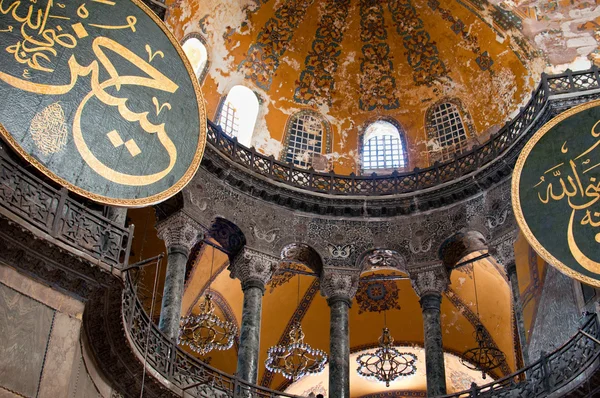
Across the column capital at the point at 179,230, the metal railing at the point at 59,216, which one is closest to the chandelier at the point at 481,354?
the column capital at the point at 179,230

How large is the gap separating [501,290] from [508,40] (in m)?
5.18

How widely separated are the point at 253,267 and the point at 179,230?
1478mm

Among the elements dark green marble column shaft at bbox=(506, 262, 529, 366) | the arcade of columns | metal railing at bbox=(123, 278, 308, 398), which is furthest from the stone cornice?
metal railing at bbox=(123, 278, 308, 398)

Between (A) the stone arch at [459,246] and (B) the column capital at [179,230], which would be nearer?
(B) the column capital at [179,230]

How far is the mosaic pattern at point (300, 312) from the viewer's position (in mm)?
19375

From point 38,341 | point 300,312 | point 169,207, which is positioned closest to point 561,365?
point 169,207

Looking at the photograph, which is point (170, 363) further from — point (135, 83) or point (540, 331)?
point (540, 331)

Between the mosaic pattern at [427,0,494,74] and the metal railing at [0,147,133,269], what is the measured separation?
8.70 meters

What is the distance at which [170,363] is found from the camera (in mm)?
12547

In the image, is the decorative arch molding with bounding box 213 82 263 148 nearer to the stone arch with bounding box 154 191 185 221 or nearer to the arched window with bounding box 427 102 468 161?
the stone arch with bounding box 154 191 185 221

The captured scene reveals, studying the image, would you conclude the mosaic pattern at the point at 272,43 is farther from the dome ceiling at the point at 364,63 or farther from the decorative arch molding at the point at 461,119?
the decorative arch molding at the point at 461,119

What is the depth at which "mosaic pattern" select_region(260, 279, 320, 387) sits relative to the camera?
19375 mm

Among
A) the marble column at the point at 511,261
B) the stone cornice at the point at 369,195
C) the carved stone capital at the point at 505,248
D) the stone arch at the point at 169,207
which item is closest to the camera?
the marble column at the point at 511,261

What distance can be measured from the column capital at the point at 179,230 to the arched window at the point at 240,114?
8.31 ft
